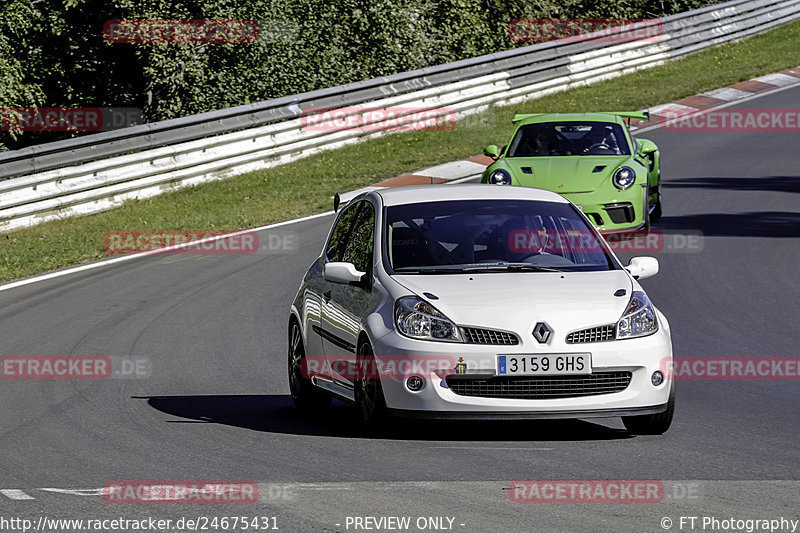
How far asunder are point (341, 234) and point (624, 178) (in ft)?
23.7

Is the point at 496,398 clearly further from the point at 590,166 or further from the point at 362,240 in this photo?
the point at 590,166

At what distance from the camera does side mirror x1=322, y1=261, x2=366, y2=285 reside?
26.9 ft

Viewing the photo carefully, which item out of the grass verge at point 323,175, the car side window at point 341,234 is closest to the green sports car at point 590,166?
the grass verge at point 323,175

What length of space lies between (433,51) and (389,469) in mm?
27220

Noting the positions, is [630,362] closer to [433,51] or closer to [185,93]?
[185,93]

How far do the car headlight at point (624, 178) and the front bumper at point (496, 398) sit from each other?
850 centimetres

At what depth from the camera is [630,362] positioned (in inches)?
296

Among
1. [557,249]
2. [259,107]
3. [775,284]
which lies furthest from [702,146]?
[557,249]

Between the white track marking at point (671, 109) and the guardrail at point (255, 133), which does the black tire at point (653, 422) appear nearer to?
the guardrail at point (255, 133)

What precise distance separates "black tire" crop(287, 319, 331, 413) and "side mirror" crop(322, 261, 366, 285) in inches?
41.1

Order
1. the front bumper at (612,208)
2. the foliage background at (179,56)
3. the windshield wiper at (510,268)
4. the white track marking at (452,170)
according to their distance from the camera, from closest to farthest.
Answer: the windshield wiper at (510,268) → the front bumper at (612,208) → the white track marking at (452,170) → the foliage background at (179,56)

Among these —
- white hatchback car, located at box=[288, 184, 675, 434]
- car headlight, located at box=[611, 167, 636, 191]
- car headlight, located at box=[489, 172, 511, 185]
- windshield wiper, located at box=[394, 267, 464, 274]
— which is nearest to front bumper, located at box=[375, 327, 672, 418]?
white hatchback car, located at box=[288, 184, 675, 434]

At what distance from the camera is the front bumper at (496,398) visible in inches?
291

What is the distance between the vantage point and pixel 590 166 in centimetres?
1627
